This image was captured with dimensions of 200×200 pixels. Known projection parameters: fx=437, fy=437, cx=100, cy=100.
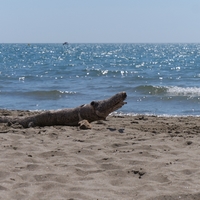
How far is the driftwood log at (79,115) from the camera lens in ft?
26.8

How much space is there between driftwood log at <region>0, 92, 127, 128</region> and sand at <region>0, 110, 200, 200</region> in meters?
0.27

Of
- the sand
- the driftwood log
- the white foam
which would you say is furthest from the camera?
the white foam

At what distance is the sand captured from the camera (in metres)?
4.60

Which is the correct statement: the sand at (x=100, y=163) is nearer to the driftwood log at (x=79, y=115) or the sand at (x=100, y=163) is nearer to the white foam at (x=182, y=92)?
the driftwood log at (x=79, y=115)

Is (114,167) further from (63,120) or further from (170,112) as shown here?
(170,112)

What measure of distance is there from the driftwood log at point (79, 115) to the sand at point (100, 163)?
0.27 m

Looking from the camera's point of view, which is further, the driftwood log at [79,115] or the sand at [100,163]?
the driftwood log at [79,115]

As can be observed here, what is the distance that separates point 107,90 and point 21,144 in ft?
36.8

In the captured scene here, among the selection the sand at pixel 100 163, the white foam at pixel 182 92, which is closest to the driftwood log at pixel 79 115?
the sand at pixel 100 163

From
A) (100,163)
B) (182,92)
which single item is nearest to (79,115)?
(100,163)

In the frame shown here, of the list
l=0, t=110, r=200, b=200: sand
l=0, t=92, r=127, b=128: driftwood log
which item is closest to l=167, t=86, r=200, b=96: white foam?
l=0, t=110, r=200, b=200: sand

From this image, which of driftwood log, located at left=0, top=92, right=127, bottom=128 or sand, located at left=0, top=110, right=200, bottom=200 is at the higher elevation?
driftwood log, located at left=0, top=92, right=127, bottom=128

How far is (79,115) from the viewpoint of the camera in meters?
8.43

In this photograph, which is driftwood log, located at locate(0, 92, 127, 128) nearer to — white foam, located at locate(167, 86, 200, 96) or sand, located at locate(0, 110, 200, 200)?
sand, located at locate(0, 110, 200, 200)
